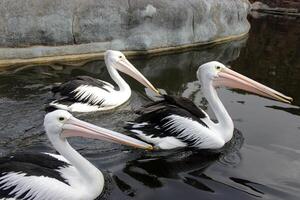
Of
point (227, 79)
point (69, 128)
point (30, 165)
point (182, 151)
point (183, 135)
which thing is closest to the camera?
point (30, 165)

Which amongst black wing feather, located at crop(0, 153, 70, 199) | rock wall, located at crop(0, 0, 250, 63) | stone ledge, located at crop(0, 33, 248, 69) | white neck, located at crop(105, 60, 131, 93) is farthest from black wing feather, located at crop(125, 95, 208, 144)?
rock wall, located at crop(0, 0, 250, 63)

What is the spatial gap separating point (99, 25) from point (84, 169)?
5.37 m

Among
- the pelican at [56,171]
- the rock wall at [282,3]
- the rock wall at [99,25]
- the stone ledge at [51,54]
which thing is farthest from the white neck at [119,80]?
the rock wall at [282,3]

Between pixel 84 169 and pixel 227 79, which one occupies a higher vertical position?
pixel 227 79

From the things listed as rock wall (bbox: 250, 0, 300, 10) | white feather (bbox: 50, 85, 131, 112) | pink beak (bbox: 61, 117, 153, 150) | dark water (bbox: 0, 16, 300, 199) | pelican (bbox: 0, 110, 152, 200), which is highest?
pink beak (bbox: 61, 117, 153, 150)

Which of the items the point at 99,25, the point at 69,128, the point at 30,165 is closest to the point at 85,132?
the point at 69,128

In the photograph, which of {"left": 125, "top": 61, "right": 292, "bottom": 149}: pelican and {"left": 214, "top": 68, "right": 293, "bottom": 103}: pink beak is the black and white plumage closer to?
{"left": 125, "top": 61, "right": 292, "bottom": 149}: pelican

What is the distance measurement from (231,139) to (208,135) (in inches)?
Answer: 20.1

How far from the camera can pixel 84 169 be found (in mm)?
3461

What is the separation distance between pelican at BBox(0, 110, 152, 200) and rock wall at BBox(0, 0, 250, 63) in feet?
14.9

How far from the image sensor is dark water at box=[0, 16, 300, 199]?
3.98 metres

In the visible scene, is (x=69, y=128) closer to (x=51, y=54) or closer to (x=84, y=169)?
(x=84, y=169)

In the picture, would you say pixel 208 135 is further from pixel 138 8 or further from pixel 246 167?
pixel 138 8

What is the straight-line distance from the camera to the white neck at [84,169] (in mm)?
3457
